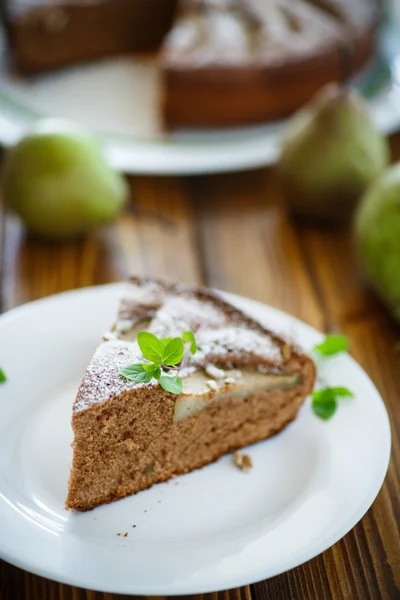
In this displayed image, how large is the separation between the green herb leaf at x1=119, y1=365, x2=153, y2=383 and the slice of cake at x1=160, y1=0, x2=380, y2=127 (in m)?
1.90

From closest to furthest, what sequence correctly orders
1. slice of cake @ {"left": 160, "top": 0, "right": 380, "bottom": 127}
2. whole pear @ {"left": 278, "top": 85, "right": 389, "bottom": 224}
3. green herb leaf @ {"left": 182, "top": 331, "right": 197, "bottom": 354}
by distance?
1. green herb leaf @ {"left": 182, "top": 331, "right": 197, "bottom": 354}
2. whole pear @ {"left": 278, "top": 85, "right": 389, "bottom": 224}
3. slice of cake @ {"left": 160, "top": 0, "right": 380, "bottom": 127}

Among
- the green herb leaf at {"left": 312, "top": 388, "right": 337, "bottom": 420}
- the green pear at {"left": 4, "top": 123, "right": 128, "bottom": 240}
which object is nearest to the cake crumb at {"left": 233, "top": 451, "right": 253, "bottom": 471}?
the green herb leaf at {"left": 312, "top": 388, "right": 337, "bottom": 420}

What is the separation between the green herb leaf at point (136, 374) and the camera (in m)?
1.84

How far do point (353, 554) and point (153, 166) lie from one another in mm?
1737

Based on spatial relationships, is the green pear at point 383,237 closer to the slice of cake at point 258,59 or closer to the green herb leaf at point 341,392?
the green herb leaf at point 341,392

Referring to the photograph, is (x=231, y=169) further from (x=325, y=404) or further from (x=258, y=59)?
(x=325, y=404)

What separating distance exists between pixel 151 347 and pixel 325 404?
526 millimetres

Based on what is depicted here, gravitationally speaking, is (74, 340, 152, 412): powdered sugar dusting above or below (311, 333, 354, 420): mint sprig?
above

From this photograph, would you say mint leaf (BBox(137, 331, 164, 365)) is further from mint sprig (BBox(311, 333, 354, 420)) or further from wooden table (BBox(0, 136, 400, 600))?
wooden table (BBox(0, 136, 400, 600))

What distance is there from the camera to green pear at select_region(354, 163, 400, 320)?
2.51 m

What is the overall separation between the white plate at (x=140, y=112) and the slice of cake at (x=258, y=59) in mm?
93

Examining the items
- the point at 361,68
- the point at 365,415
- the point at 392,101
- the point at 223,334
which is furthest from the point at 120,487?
the point at 361,68

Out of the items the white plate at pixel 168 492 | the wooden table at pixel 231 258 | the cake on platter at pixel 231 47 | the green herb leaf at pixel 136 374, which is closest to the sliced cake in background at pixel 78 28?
the cake on platter at pixel 231 47

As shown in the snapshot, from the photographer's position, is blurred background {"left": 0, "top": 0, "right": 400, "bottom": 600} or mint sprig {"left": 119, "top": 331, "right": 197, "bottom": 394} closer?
mint sprig {"left": 119, "top": 331, "right": 197, "bottom": 394}
